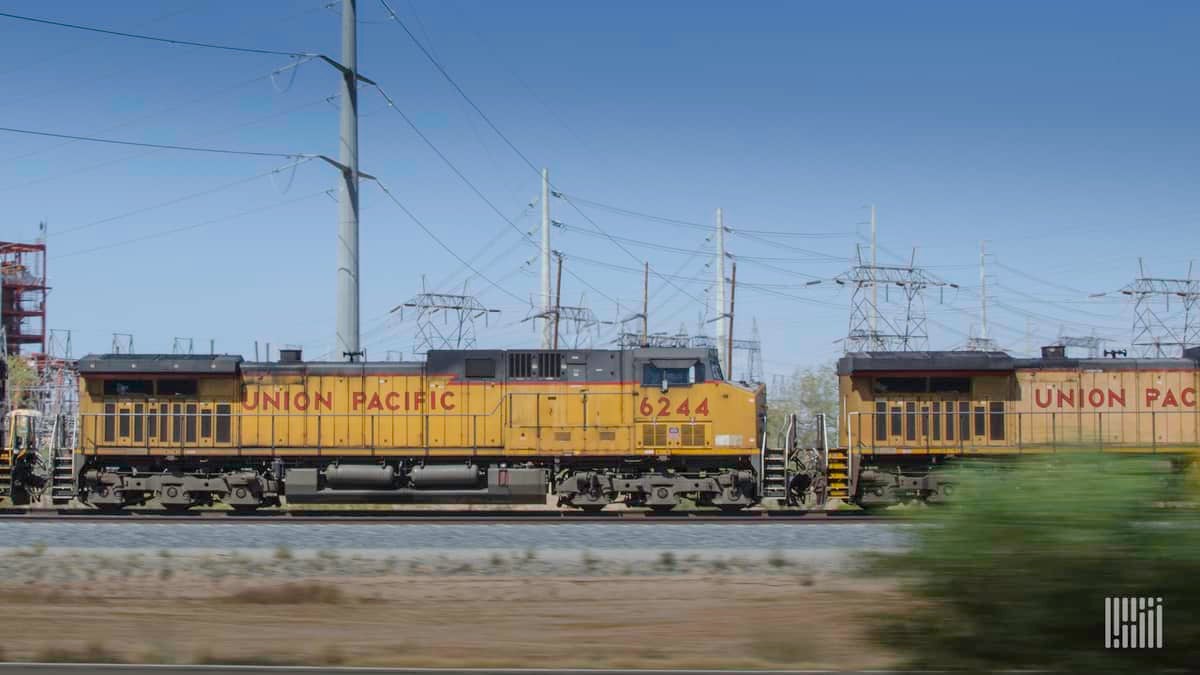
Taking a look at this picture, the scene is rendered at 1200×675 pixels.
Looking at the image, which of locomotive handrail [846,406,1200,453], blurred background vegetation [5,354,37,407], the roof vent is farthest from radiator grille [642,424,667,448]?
blurred background vegetation [5,354,37,407]

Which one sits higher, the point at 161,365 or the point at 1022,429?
the point at 161,365

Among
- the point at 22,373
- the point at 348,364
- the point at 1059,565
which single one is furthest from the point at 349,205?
the point at 22,373

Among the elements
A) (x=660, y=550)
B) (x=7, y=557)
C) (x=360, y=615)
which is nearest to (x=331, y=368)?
(x=7, y=557)

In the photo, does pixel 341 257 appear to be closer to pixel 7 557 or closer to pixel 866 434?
pixel 7 557

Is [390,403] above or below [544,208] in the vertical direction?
below

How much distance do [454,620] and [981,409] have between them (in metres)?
16.7

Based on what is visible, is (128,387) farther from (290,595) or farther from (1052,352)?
(1052,352)

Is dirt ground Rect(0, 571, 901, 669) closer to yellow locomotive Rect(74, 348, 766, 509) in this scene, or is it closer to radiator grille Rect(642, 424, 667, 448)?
radiator grille Rect(642, 424, 667, 448)

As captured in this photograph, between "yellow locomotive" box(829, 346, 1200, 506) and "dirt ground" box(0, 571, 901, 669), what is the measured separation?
10.9m

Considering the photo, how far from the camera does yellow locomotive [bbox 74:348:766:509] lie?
2344 centimetres

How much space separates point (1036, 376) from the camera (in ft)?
78.3

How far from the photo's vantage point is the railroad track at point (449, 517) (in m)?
20.6

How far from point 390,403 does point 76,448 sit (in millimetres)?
7248

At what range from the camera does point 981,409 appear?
23.7 meters
